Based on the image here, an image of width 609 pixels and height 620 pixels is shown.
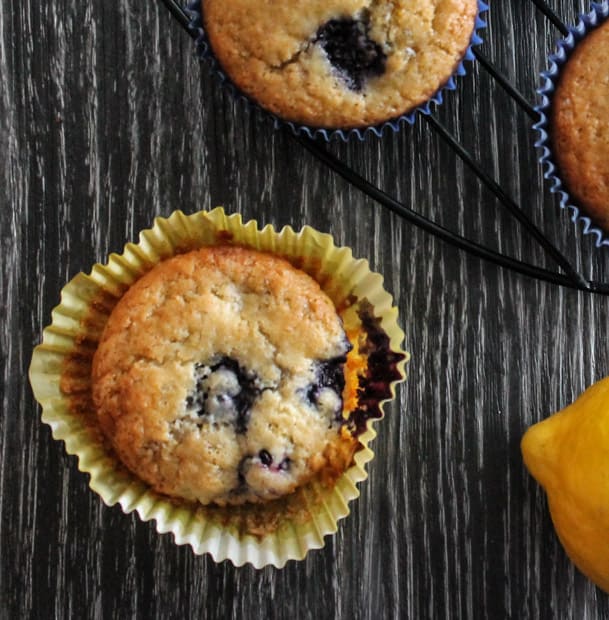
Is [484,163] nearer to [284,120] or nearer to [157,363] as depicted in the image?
[284,120]

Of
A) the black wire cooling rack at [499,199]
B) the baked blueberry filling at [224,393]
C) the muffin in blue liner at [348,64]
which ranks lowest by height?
the baked blueberry filling at [224,393]

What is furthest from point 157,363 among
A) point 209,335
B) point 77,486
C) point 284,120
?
point 284,120

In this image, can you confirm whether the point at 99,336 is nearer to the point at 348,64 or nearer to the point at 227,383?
the point at 227,383

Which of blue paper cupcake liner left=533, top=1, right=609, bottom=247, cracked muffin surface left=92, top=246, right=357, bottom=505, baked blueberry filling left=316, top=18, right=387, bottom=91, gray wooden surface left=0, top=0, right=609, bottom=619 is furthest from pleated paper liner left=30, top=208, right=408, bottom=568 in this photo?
blue paper cupcake liner left=533, top=1, right=609, bottom=247

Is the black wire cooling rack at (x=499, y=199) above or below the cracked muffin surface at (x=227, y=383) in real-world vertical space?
above

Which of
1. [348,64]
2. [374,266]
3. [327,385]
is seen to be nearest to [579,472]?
[327,385]

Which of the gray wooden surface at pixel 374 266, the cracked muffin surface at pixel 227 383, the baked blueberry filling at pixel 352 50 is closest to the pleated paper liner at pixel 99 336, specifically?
A: the cracked muffin surface at pixel 227 383

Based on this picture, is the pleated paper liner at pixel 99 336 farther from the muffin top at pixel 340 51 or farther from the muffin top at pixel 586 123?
the muffin top at pixel 586 123
